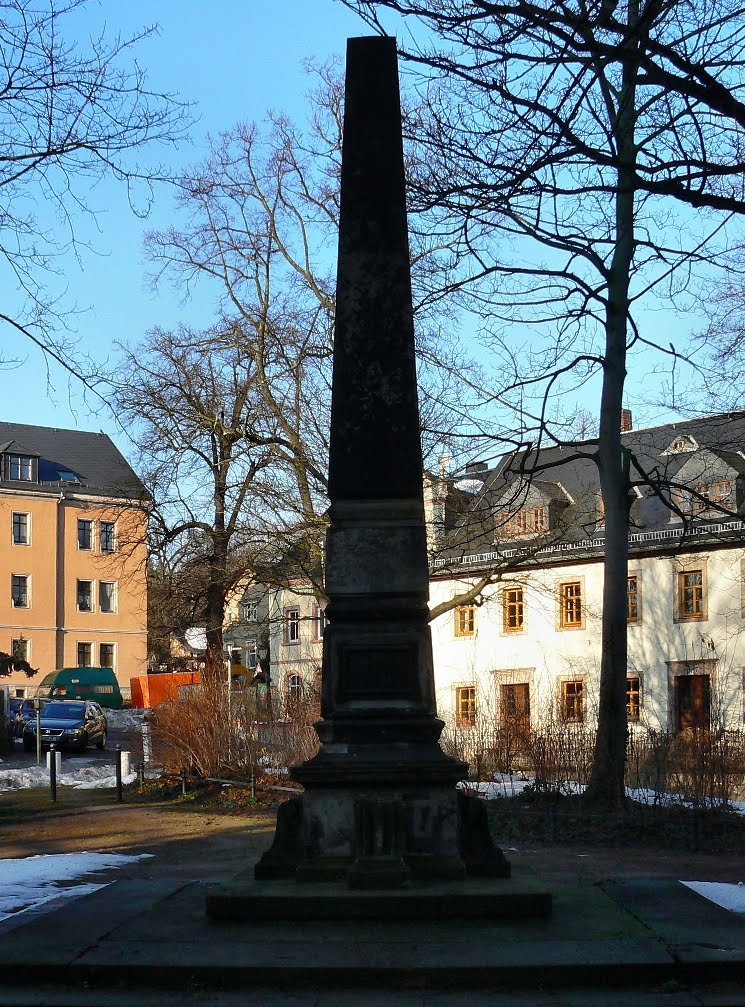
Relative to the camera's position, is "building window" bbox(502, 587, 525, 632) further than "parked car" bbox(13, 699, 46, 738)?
Yes

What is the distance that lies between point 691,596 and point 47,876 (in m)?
31.3

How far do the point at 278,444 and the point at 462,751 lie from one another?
8.56m

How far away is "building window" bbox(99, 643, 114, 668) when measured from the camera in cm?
6244

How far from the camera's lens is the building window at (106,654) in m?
62.4

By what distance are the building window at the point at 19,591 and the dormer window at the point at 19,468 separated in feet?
15.1

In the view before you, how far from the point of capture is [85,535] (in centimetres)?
6216

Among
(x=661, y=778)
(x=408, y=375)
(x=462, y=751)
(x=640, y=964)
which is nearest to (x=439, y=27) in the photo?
(x=408, y=375)

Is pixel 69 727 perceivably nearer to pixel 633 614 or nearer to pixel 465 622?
pixel 465 622

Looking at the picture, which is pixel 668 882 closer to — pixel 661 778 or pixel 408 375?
pixel 408 375

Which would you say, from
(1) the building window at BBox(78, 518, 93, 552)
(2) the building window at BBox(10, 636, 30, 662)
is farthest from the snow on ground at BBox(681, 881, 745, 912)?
(1) the building window at BBox(78, 518, 93, 552)

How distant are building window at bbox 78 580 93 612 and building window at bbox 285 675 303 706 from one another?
3885 cm

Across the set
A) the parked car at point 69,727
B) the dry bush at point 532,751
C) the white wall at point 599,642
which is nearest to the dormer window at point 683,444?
the white wall at point 599,642

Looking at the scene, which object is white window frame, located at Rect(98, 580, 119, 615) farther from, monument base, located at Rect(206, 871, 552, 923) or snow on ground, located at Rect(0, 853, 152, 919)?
monument base, located at Rect(206, 871, 552, 923)

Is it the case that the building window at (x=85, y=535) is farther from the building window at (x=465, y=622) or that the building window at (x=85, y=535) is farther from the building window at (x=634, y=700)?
the building window at (x=634, y=700)
